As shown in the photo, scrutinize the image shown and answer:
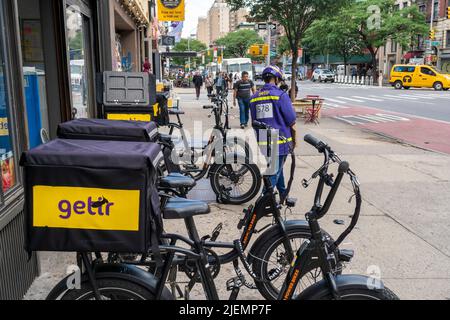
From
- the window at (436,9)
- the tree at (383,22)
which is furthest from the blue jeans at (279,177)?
the window at (436,9)

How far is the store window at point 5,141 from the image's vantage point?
12.6 feet

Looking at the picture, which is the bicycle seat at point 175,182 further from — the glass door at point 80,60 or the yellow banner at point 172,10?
the yellow banner at point 172,10

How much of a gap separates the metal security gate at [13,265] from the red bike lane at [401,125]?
10343 millimetres

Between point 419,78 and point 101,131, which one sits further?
point 419,78

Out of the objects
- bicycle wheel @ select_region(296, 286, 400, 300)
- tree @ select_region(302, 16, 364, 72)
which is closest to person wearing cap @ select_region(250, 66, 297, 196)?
bicycle wheel @ select_region(296, 286, 400, 300)

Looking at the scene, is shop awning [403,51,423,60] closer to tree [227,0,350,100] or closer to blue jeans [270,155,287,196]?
tree [227,0,350,100]

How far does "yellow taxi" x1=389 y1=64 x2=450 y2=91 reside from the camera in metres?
38.3

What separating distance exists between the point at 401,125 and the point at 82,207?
15818 millimetres

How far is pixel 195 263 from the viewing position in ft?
9.06

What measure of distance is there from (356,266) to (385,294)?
7.27 ft

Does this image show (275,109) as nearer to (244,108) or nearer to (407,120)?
(244,108)

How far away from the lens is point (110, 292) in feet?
8.03

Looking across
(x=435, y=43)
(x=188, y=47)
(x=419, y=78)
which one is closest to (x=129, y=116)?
(x=419, y=78)

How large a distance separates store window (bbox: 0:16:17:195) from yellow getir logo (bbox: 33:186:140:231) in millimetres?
1744
